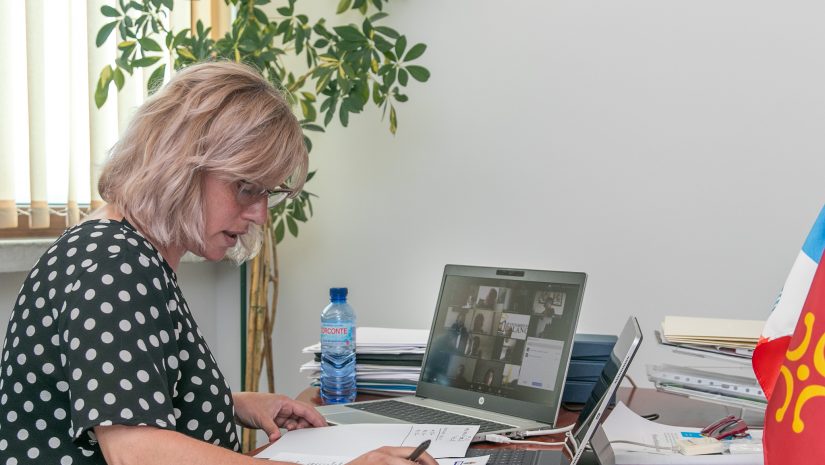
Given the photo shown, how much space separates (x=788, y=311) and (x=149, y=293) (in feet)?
2.38

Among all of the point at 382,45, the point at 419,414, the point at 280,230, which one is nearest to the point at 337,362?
the point at 419,414

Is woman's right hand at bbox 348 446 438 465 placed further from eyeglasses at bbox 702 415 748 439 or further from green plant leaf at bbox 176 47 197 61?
green plant leaf at bbox 176 47 197 61

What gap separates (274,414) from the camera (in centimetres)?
138

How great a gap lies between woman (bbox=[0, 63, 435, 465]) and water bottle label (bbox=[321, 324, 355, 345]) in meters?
0.44

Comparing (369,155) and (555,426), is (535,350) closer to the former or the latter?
(555,426)

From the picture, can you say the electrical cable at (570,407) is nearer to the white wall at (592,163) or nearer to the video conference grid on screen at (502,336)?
the video conference grid on screen at (502,336)

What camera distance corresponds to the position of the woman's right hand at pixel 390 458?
0.99 meters

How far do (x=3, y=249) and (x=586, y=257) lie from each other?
1.53 metres

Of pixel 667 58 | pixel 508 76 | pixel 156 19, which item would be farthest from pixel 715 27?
pixel 156 19

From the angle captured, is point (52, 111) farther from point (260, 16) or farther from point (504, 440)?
point (504, 440)

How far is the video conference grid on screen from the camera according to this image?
1.46 meters

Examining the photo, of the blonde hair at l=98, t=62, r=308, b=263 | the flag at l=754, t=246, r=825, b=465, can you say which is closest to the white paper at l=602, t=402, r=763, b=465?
the flag at l=754, t=246, r=825, b=465

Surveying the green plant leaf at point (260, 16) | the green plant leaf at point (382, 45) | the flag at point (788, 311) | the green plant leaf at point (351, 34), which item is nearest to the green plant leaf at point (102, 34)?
the green plant leaf at point (260, 16)

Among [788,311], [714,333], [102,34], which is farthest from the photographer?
[102,34]
